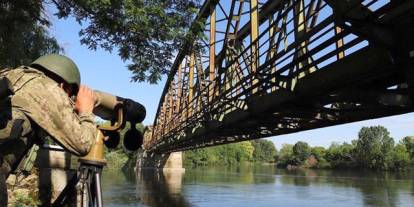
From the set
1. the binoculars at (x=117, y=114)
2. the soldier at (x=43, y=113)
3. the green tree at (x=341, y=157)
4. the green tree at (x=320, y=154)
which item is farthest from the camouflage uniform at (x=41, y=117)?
the green tree at (x=320, y=154)

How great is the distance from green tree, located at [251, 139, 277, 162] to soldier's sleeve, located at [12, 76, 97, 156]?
6401 inches

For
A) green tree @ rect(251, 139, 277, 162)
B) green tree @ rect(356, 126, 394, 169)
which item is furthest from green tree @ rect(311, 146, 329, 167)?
green tree @ rect(251, 139, 277, 162)

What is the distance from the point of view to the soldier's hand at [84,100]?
2.31 metres

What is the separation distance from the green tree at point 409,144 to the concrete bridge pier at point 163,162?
176 ft

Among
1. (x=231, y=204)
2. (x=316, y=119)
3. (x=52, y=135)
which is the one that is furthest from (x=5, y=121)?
(x=231, y=204)

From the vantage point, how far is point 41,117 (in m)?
2.15

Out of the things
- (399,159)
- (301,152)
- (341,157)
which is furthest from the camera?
(301,152)

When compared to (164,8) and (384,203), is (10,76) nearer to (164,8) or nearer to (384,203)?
(164,8)

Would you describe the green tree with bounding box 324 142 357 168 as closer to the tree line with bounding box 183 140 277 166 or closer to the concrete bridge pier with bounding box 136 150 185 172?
the tree line with bounding box 183 140 277 166

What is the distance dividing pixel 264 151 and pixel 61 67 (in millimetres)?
183070

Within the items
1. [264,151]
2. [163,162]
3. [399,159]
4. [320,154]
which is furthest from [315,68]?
[264,151]

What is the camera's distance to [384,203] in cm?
2892

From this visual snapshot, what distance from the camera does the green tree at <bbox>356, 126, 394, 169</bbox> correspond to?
315ft

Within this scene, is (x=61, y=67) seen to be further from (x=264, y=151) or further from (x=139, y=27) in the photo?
(x=264, y=151)
